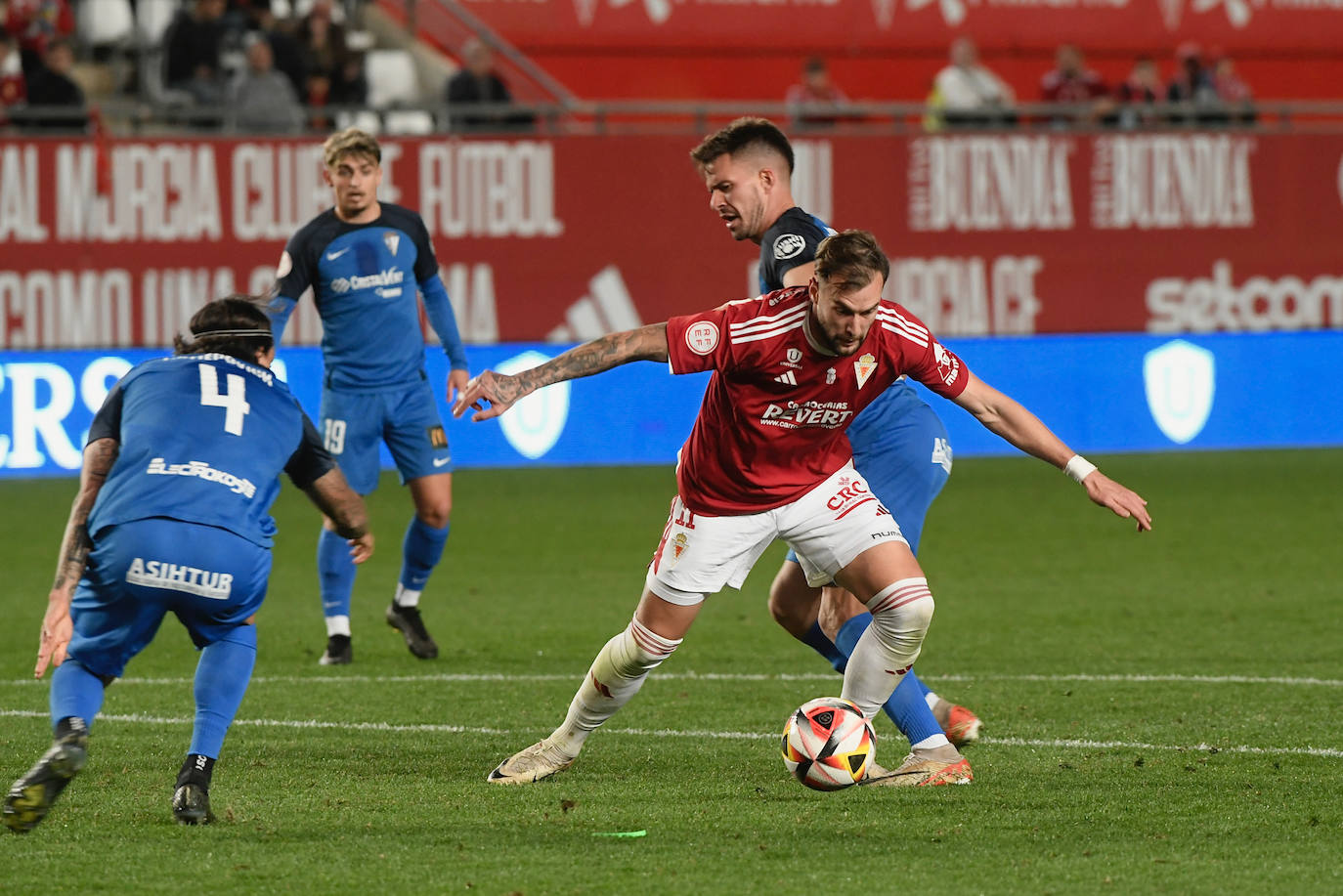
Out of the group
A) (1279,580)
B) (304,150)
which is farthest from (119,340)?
(1279,580)

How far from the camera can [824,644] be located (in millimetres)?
6586

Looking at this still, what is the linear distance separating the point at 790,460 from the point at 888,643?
2.05ft

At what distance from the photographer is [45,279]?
17000 mm

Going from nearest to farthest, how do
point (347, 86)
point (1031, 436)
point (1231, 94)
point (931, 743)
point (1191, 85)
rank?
point (1031, 436), point (931, 743), point (347, 86), point (1191, 85), point (1231, 94)

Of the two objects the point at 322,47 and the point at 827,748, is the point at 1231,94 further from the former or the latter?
the point at 827,748

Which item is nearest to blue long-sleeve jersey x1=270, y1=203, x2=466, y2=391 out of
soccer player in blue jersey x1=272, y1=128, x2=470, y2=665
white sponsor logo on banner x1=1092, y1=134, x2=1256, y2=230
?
soccer player in blue jersey x1=272, y1=128, x2=470, y2=665

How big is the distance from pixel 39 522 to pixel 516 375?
9.28 meters

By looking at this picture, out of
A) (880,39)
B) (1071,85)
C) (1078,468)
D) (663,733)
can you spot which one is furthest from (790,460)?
(880,39)

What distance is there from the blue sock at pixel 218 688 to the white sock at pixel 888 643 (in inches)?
71.7

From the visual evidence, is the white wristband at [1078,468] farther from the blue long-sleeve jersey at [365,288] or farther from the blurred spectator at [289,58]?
the blurred spectator at [289,58]

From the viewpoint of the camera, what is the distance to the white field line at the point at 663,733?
21.8 feet

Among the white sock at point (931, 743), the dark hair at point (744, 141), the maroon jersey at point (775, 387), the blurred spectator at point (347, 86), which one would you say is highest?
the blurred spectator at point (347, 86)

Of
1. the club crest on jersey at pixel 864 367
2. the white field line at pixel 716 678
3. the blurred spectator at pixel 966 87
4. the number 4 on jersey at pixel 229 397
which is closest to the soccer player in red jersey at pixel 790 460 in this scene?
the club crest on jersey at pixel 864 367

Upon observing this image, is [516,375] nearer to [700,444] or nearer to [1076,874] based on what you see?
[700,444]
